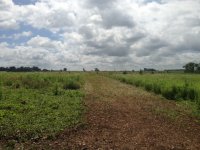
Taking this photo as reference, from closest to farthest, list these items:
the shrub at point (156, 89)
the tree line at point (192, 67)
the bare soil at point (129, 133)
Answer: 1. the bare soil at point (129, 133)
2. the shrub at point (156, 89)
3. the tree line at point (192, 67)

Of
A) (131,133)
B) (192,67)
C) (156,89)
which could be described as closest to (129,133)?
(131,133)

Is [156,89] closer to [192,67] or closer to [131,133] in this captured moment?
[131,133]

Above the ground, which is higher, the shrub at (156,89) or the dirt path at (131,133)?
the shrub at (156,89)

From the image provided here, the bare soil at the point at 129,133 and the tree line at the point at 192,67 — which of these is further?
the tree line at the point at 192,67

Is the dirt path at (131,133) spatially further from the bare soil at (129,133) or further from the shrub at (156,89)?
the shrub at (156,89)

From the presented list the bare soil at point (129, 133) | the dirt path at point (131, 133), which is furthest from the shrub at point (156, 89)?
the bare soil at point (129, 133)

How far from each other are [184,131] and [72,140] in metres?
3.99

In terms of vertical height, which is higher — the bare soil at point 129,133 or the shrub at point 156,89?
the shrub at point 156,89

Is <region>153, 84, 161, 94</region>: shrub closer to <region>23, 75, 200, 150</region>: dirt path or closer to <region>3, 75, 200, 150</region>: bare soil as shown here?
<region>23, 75, 200, 150</region>: dirt path

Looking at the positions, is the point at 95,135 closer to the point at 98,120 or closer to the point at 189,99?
the point at 98,120

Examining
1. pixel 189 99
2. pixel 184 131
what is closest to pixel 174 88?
pixel 189 99

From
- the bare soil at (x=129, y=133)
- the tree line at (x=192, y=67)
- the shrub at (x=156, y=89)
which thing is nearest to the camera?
the bare soil at (x=129, y=133)

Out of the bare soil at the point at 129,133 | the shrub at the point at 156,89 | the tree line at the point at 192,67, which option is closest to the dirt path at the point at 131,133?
the bare soil at the point at 129,133

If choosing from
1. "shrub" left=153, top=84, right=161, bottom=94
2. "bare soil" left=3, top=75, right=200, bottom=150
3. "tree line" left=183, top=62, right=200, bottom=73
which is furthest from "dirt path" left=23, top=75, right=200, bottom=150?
"tree line" left=183, top=62, right=200, bottom=73
